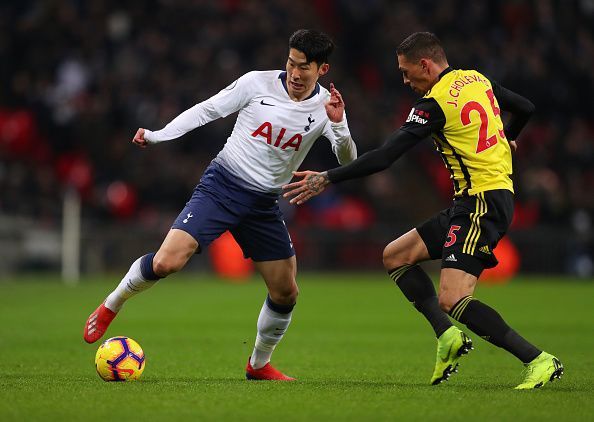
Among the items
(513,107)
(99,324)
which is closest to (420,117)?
(513,107)

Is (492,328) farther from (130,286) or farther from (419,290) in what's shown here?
(130,286)

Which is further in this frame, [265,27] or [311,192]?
[265,27]

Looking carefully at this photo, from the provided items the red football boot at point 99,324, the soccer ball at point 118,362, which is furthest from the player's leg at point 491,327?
the red football boot at point 99,324

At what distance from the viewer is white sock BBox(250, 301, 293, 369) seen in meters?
8.55

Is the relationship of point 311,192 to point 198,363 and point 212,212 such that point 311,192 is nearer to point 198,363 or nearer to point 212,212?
point 212,212

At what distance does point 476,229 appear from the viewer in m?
7.53

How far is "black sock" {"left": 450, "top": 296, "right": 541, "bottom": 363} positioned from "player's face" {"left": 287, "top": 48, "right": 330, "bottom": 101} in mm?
2003

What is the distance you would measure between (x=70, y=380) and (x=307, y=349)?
3.38 meters

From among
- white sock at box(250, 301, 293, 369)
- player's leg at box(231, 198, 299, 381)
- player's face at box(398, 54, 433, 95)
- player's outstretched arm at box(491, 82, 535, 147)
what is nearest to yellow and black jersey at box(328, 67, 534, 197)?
player's face at box(398, 54, 433, 95)

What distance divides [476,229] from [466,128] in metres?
0.68

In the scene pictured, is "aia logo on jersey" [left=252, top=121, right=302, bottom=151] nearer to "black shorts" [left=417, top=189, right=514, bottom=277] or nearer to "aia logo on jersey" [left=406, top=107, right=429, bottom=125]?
"aia logo on jersey" [left=406, top=107, right=429, bottom=125]

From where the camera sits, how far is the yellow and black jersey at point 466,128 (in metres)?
7.52

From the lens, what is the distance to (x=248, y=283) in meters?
21.2

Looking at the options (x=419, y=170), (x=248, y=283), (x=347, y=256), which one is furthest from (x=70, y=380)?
(x=419, y=170)
